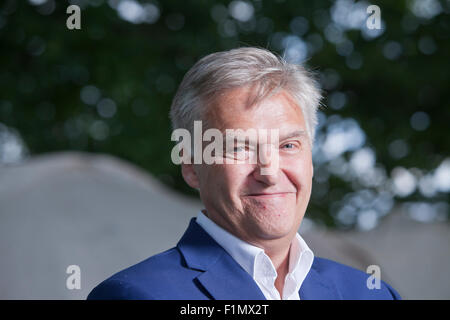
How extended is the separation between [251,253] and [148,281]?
169 mm

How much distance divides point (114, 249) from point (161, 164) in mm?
2492

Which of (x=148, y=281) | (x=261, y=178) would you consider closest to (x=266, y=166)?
(x=261, y=178)

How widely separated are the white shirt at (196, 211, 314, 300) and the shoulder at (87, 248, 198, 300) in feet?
0.25

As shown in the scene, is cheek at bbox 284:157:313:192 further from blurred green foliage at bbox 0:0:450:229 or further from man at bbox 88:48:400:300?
blurred green foliage at bbox 0:0:450:229

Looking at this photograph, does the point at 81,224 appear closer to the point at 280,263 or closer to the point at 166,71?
the point at 280,263

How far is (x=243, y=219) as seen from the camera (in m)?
1.01

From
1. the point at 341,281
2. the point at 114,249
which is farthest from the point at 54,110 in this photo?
the point at 341,281

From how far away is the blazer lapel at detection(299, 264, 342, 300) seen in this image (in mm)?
1104

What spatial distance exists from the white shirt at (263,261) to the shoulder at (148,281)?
0.25 feet

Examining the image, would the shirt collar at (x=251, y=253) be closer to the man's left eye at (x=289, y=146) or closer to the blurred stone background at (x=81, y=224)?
the man's left eye at (x=289, y=146)

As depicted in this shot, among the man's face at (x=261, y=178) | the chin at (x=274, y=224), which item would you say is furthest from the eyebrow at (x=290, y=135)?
the chin at (x=274, y=224)

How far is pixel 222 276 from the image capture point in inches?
40.6

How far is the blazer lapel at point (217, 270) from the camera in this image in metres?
1.01
